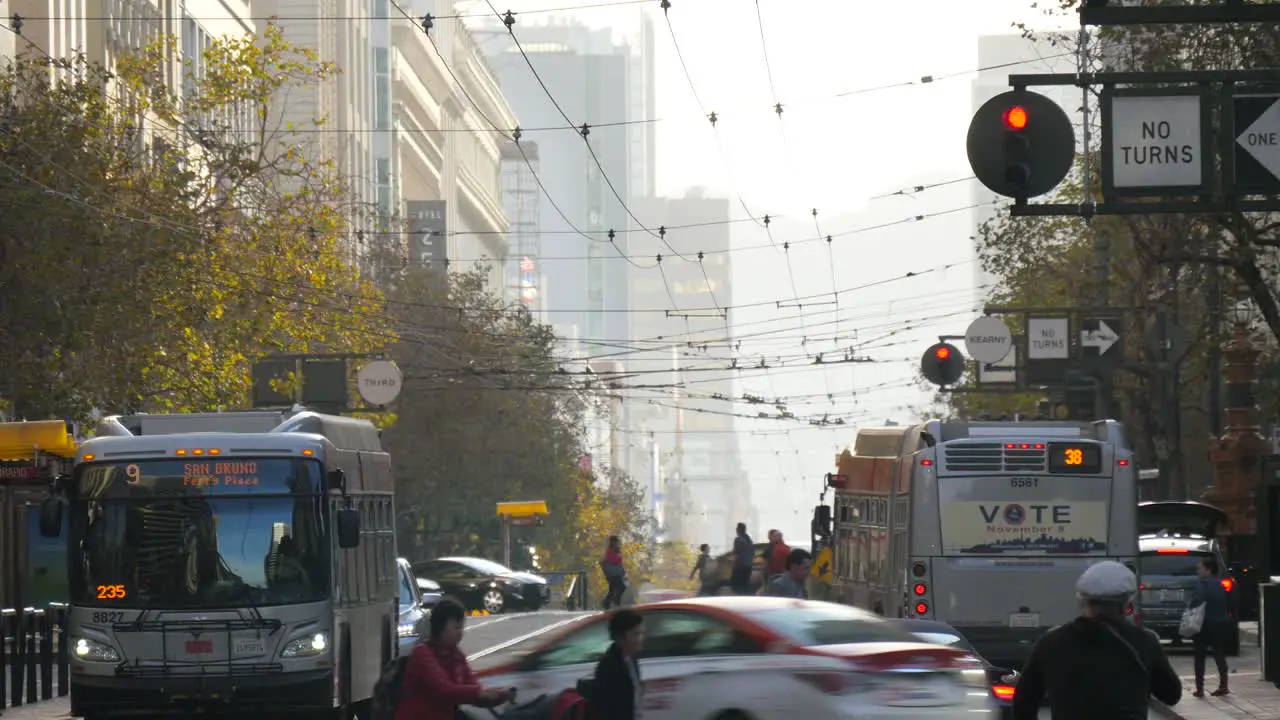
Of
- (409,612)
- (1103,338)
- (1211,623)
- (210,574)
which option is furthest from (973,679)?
(1103,338)

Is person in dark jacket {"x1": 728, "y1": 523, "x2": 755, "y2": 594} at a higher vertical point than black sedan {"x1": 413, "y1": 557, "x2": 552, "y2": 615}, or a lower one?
higher

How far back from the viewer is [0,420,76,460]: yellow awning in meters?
29.3

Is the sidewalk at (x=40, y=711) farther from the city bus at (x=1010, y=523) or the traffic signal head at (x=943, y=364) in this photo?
the traffic signal head at (x=943, y=364)

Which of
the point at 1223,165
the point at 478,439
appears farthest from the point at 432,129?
the point at 1223,165

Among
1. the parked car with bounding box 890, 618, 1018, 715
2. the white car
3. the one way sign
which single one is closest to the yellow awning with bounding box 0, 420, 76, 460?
the parked car with bounding box 890, 618, 1018, 715

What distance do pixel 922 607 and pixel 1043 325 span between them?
25352 millimetres

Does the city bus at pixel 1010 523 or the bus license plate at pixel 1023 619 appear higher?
the city bus at pixel 1010 523

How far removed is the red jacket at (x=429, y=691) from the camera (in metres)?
11.3

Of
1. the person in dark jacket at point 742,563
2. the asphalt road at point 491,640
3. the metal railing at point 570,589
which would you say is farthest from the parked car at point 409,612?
the metal railing at point 570,589

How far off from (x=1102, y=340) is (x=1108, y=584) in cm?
3746

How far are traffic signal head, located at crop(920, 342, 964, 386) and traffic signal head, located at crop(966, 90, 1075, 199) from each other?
2342 centimetres

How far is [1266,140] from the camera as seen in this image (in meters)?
15.9

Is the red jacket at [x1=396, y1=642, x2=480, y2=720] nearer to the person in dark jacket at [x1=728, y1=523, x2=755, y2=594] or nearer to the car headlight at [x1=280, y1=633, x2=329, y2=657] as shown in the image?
the car headlight at [x1=280, y1=633, x2=329, y2=657]

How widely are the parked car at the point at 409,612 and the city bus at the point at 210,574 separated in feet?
20.9
